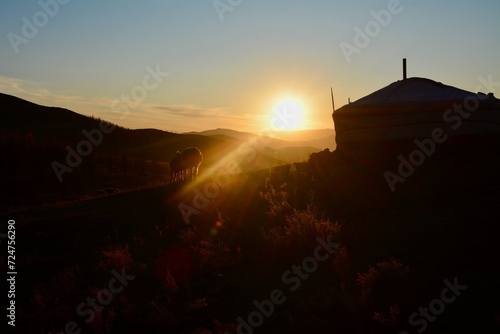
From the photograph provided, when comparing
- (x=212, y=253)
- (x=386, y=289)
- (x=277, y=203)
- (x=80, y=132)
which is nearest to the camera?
(x=386, y=289)

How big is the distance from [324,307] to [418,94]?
419 inches

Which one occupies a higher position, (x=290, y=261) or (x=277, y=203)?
(x=277, y=203)

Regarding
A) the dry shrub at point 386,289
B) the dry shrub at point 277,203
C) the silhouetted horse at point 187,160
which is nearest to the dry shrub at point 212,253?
the dry shrub at point 277,203

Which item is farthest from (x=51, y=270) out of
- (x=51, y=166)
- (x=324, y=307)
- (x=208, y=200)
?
(x=51, y=166)

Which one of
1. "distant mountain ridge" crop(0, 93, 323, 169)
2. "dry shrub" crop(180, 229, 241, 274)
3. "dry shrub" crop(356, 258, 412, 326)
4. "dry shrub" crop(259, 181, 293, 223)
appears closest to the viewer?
"dry shrub" crop(356, 258, 412, 326)

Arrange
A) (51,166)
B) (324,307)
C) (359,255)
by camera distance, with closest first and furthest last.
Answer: (324,307) < (359,255) < (51,166)

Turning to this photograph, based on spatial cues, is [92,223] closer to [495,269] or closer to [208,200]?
[208,200]

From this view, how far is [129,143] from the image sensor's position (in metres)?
93.2

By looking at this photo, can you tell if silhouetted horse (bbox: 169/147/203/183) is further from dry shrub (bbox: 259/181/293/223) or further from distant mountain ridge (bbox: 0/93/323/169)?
distant mountain ridge (bbox: 0/93/323/169)

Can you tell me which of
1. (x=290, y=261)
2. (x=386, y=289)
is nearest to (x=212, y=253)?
(x=290, y=261)

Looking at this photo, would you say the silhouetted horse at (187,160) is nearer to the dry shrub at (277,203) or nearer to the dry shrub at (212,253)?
the dry shrub at (277,203)

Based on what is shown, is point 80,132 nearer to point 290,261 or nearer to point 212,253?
point 212,253

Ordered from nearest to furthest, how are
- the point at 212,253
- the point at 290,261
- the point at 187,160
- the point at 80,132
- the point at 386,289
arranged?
the point at 386,289 → the point at 290,261 → the point at 212,253 → the point at 187,160 → the point at 80,132

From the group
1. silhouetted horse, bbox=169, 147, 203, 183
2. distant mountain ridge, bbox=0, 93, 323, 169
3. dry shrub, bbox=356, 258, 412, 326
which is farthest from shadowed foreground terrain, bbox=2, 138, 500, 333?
distant mountain ridge, bbox=0, 93, 323, 169
